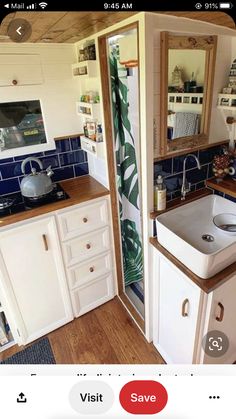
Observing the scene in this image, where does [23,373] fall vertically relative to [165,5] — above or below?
below

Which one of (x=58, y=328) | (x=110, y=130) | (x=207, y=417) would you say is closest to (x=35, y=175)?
(x=110, y=130)

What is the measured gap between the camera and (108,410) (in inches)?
20.0

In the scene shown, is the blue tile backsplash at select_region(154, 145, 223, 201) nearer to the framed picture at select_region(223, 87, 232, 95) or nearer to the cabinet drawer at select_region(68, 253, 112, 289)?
the framed picture at select_region(223, 87, 232, 95)

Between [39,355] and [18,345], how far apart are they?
6.8 inches

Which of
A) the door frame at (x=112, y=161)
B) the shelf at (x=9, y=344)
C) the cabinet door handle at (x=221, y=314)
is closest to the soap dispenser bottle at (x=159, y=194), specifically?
the door frame at (x=112, y=161)

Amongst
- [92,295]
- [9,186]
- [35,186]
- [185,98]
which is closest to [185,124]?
[185,98]

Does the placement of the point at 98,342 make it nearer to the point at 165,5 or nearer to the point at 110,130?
the point at 110,130

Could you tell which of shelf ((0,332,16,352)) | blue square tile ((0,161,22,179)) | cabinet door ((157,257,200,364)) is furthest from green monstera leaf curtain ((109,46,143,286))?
shelf ((0,332,16,352))

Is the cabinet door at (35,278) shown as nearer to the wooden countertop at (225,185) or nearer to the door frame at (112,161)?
the door frame at (112,161)

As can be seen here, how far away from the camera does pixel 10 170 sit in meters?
1.44

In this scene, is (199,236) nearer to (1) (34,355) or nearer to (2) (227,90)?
(2) (227,90)

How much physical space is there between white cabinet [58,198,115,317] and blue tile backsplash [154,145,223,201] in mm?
405

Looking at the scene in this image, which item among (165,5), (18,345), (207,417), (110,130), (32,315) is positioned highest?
(165,5)

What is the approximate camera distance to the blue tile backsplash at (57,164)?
1438 millimetres
